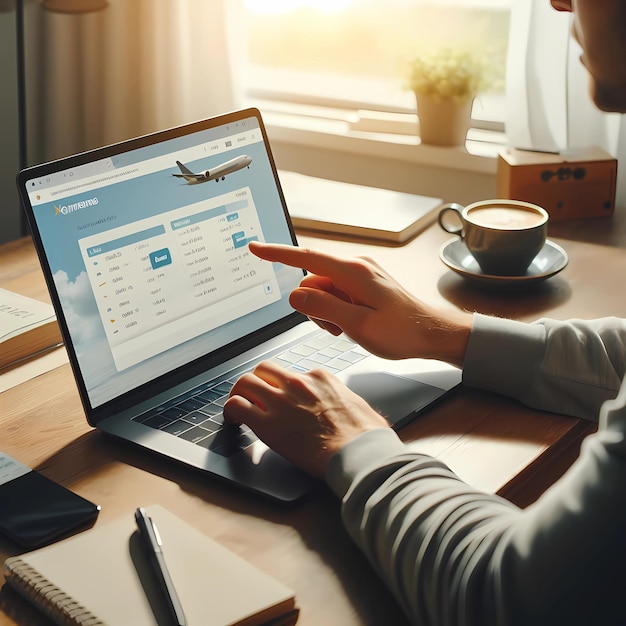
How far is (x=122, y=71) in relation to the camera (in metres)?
2.42

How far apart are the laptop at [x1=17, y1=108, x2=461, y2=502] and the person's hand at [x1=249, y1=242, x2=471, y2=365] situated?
0.03m

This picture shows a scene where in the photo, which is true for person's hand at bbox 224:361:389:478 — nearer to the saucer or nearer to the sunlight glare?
the saucer

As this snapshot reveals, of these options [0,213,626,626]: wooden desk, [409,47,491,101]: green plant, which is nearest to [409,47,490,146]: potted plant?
[409,47,491,101]: green plant

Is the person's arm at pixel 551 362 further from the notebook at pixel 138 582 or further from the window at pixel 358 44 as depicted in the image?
the window at pixel 358 44

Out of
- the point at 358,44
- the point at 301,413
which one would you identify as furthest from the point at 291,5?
the point at 301,413

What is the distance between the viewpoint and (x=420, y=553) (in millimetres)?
708

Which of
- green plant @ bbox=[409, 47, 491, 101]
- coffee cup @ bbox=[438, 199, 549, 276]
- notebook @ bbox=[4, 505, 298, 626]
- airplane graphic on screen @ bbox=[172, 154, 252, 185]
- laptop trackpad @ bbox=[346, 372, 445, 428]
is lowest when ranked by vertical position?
notebook @ bbox=[4, 505, 298, 626]

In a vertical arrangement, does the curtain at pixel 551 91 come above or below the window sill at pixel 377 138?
above

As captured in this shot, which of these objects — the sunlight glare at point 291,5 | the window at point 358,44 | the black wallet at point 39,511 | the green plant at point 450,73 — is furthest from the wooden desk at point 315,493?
the sunlight glare at point 291,5

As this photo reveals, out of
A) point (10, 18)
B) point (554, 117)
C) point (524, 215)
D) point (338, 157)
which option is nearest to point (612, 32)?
point (524, 215)

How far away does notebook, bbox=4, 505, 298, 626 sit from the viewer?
0.67 metres

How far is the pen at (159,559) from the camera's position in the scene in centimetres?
66

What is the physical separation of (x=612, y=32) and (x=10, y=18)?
212 centimetres

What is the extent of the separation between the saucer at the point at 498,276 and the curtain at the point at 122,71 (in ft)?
3.63
